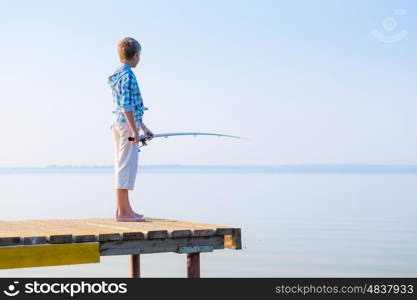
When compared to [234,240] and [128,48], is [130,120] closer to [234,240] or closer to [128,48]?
[128,48]

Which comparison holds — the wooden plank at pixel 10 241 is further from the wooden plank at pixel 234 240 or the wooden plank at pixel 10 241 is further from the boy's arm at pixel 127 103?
the wooden plank at pixel 234 240

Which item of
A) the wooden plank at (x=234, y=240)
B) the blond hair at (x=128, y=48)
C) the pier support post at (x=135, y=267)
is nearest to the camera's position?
the wooden plank at (x=234, y=240)

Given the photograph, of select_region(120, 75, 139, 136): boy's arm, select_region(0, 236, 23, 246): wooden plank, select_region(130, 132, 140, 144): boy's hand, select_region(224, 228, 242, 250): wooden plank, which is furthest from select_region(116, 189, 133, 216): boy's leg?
select_region(0, 236, 23, 246): wooden plank

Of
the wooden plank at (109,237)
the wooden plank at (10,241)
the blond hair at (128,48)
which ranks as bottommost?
the wooden plank at (10,241)

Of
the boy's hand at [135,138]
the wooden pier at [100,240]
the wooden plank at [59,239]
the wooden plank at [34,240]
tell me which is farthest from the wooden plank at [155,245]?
the boy's hand at [135,138]

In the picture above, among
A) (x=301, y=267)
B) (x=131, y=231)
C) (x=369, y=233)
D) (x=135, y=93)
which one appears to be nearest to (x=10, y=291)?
(x=131, y=231)

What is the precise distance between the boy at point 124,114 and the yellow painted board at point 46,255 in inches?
50.4

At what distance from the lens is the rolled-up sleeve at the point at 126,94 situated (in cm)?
937

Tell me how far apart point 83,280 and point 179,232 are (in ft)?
3.97

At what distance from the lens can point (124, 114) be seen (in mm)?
9375

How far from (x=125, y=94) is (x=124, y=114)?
222 millimetres

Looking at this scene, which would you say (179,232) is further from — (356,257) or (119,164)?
(356,257)

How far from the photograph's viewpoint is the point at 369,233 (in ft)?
80.3

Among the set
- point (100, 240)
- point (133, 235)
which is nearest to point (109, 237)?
point (100, 240)
